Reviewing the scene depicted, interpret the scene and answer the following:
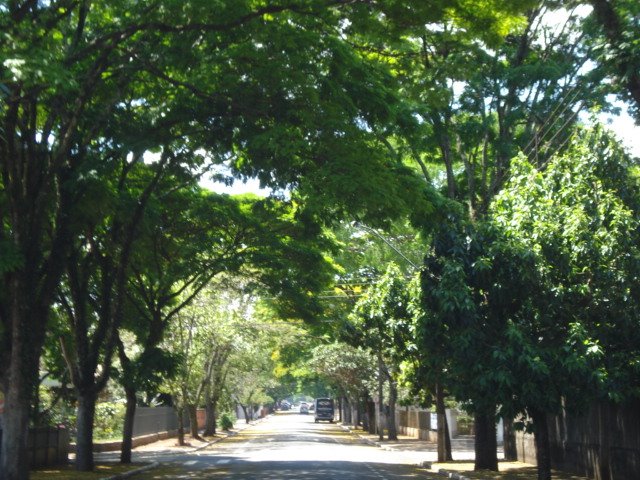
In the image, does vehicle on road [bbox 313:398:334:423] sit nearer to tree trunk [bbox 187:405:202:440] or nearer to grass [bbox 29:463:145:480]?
tree trunk [bbox 187:405:202:440]

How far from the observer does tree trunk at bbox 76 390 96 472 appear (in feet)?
72.8

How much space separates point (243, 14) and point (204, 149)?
13.8 feet

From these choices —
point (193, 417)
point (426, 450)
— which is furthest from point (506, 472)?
point (193, 417)

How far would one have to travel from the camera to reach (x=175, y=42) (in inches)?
559

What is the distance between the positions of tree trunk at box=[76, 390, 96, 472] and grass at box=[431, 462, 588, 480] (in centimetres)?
996

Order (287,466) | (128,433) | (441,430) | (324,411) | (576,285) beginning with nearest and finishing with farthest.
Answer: (576,285), (287,466), (128,433), (441,430), (324,411)

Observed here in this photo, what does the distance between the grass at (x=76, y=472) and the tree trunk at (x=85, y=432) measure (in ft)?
0.85

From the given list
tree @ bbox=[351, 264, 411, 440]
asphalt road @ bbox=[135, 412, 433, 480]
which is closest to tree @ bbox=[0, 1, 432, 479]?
tree @ bbox=[351, 264, 411, 440]

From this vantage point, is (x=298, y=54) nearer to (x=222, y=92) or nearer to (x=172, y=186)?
(x=222, y=92)

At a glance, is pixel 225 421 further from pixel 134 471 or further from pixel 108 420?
pixel 134 471

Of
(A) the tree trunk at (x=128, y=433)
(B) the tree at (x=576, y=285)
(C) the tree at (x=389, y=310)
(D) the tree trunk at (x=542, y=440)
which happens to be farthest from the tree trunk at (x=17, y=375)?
(A) the tree trunk at (x=128, y=433)

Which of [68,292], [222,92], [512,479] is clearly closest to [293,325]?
[68,292]

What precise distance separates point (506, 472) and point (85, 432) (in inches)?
447

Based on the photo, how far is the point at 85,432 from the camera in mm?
22312
